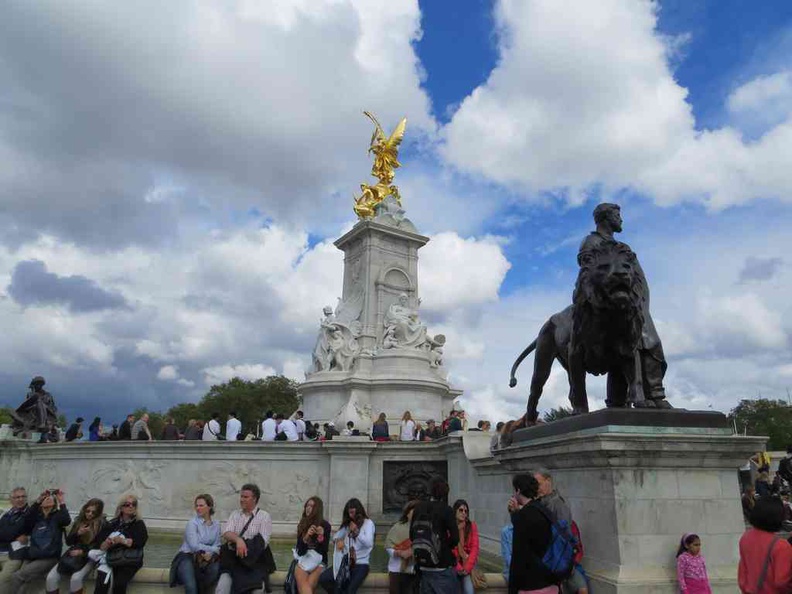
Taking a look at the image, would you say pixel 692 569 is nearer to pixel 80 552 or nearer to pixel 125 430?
pixel 80 552

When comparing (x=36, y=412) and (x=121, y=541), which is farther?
(x=36, y=412)

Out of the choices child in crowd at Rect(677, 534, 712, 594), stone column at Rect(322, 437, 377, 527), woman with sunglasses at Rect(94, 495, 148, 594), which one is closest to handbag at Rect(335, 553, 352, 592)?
woman with sunglasses at Rect(94, 495, 148, 594)

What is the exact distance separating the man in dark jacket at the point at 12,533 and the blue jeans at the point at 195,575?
2.29m

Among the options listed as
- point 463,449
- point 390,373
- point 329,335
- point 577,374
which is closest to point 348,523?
point 577,374

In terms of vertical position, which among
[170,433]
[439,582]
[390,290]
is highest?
[390,290]

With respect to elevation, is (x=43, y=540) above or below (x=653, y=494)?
below

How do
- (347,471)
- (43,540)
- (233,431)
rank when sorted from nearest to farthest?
(43,540)
(347,471)
(233,431)

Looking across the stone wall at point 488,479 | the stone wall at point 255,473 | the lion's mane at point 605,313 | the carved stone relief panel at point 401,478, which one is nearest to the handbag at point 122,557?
the stone wall at point 488,479

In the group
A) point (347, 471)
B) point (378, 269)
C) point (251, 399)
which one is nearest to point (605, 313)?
point (347, 471)

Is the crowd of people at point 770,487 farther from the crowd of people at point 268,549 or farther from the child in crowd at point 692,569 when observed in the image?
the crowd of people at point 268,549

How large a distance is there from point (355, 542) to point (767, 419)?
251 feet

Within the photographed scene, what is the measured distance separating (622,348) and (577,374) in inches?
35.4

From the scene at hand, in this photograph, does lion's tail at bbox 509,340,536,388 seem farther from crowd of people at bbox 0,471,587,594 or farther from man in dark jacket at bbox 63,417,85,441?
man in dark jacket at bbox 63,417,85,441

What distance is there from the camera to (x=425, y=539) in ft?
19.9
